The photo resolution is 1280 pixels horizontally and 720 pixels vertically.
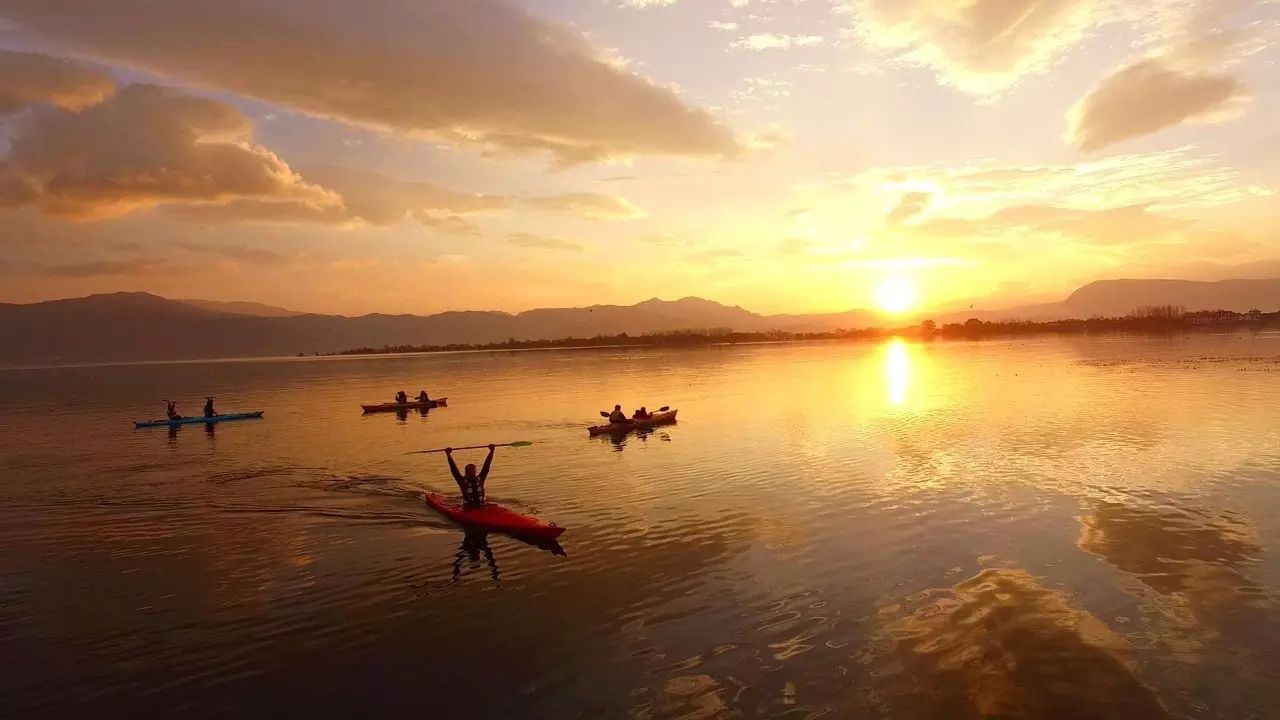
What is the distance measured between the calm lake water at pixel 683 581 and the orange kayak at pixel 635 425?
4.51 m

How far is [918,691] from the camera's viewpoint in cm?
1332

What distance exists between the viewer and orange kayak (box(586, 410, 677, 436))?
49.8 meters

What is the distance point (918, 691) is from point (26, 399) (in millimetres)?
140670

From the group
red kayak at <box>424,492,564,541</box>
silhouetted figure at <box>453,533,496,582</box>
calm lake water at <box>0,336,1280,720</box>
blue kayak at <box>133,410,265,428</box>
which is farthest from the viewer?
blue kayak at <box>133,410,265,428</box>

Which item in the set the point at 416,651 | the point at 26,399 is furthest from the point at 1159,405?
the point at 26,399

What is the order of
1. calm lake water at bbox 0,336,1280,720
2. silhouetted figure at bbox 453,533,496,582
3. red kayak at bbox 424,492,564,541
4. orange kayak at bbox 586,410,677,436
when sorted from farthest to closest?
1. orange kayak at bbox 586,410,677,436
2. red kayak at bbox 424,492,564,541
3. silhouetted figure at bbox 453,533,496,582
4. calm lake water at bbox 0,336,1280,720

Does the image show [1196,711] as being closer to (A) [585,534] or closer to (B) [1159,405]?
(A) [585,534]

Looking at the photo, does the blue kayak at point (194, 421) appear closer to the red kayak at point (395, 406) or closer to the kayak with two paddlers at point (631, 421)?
the red kayak at point (395, 406)

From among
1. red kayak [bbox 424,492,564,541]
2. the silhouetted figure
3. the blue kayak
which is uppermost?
the blue kayak

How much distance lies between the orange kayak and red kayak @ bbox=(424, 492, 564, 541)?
72.3 ft

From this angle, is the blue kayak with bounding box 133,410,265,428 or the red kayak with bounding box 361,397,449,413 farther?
the red kayak with bounding box 361,397,449,413

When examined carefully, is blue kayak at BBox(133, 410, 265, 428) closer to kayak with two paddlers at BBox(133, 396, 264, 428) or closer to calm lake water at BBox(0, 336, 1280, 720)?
kayak with two paddlers at BBox(133, 396, 264, 428)

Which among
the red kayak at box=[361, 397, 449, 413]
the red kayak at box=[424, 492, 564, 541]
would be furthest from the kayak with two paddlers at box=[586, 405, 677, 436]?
the red kayak at box=[361, 397, 449, 413]

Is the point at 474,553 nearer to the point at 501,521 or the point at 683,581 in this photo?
the point at 501,521
